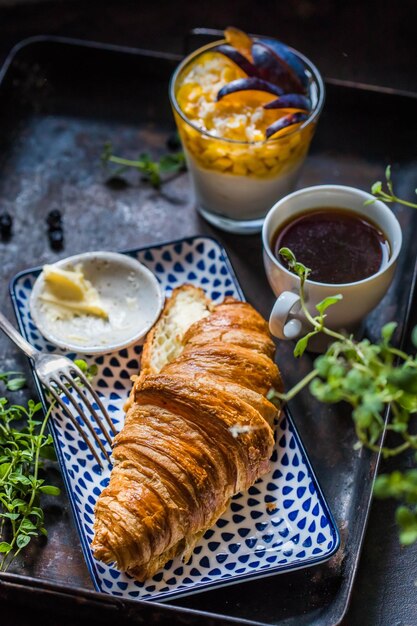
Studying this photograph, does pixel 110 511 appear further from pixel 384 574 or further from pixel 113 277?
pixel 113 277

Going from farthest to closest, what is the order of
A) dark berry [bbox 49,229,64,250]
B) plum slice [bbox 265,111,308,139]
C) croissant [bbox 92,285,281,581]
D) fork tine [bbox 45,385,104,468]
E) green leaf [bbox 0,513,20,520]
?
dark berry [bbox 49,229,64,250], plum slice [bbox 265,111,308,139], fork tine [bbox 45,385,104,468], green leaf [bbox 0,513,20,520], croissant [bbox 92,285,281,581]

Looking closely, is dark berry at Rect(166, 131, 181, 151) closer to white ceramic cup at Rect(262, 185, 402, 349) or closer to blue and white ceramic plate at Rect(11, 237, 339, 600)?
white ceramic cup at Rect(262, 185, 402, 349)

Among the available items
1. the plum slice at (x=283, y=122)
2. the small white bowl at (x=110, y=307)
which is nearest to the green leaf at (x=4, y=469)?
the small white bowl at (x=110, y=307)

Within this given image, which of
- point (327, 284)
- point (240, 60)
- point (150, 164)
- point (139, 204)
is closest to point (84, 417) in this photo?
point (327, 284)

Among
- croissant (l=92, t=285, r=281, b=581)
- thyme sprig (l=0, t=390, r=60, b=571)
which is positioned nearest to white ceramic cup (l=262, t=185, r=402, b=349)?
croissant (l=92, t=285, r=281, b=581)

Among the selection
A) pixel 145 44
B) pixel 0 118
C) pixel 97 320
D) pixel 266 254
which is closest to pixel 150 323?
pixel 97 320

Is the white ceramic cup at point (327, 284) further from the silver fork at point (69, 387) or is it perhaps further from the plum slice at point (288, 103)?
the silver fork at point (69, 387)
